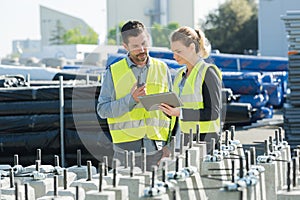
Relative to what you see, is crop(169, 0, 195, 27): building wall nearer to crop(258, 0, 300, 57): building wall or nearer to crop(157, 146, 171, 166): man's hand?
crop(258, 0, 300, 57): building wall

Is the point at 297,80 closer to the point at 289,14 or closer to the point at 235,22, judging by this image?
the point at 289,14

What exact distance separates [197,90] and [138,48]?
0.56 metres

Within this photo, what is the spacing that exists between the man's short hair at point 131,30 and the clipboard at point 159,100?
481 mm

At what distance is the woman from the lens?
5.50 metres

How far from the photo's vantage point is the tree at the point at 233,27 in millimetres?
61281

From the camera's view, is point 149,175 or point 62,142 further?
point 62,142

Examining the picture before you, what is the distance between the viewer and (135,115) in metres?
5.55

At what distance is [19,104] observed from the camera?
10.6m

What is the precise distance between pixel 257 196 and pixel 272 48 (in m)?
41.9

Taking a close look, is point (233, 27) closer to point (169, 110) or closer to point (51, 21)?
point (169, 110)

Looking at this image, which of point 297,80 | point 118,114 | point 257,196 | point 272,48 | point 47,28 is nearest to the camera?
point 257,196

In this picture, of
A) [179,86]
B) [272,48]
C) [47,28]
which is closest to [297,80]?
[179,86]

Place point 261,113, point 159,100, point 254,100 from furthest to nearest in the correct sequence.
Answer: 1. point 261,113
2. point 254,100
3. point 159,100

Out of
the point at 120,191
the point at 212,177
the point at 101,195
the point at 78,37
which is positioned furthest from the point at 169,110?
the point at 78,37
